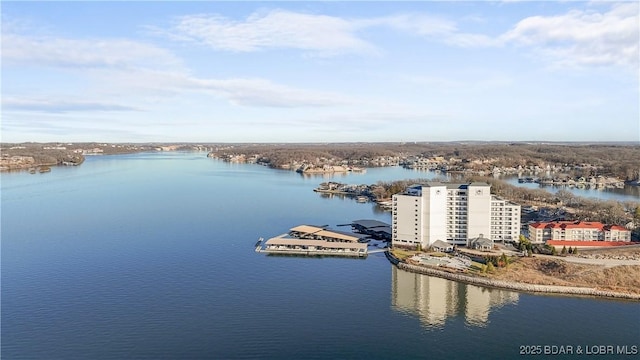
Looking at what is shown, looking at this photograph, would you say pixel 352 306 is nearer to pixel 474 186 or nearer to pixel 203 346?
pixel 203 346

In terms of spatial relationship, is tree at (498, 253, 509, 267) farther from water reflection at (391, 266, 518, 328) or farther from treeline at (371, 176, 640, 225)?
treeline at (371, 176, 640, 225)

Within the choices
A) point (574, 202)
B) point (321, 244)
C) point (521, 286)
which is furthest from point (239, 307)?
point (574, 202)

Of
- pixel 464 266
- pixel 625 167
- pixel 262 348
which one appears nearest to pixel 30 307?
pixel 262 348

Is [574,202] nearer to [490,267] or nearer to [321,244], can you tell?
[490,267]

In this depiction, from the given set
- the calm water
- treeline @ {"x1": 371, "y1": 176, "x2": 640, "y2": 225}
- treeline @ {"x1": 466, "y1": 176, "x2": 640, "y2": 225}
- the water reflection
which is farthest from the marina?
treeline @ {"x1": 466, "y1": 176, "x2": 640, "y2": 225}

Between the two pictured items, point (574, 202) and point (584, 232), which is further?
point (574, 202)

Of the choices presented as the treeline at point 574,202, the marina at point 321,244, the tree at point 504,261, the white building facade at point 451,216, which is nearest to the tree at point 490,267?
the tree at point 504,261

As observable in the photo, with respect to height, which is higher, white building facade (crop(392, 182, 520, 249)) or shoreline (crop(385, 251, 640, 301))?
white building facade (crop(392, 182, 520, 249))
